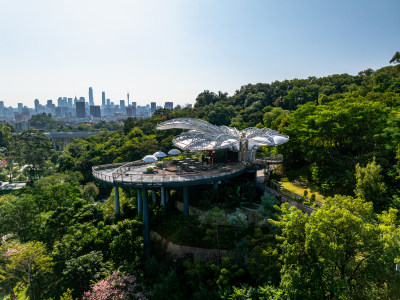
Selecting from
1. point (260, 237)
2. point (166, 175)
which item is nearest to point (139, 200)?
point (166, 175)

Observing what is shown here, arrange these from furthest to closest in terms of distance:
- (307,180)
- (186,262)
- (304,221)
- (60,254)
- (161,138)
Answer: (161,138), (307,180), (60,254), (186,262), (304,221)

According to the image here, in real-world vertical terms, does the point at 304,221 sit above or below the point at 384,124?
below

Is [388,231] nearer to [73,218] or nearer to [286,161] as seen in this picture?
[286,161]

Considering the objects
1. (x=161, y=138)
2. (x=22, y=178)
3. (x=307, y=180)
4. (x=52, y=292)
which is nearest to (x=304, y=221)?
(x=307, y=180)

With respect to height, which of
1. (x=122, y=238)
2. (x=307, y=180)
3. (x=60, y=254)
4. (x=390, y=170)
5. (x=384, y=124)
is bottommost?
(x=60, y=254)

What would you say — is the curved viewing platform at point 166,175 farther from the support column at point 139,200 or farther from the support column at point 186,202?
the support column at point 139,200

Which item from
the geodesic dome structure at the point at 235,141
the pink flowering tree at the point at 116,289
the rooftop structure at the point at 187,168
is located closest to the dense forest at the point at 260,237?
the pink flowering tree at the point at 116,289
